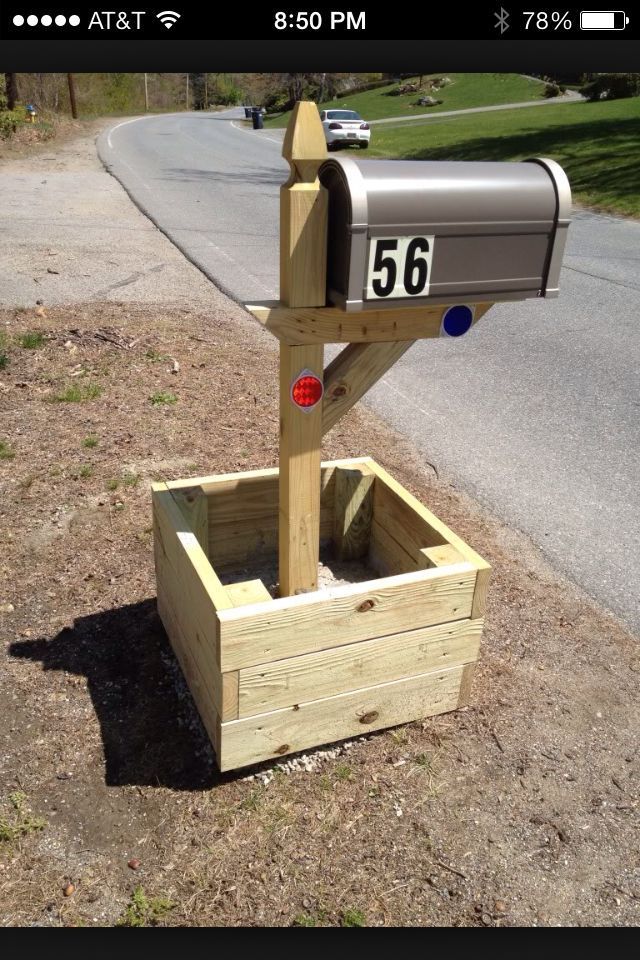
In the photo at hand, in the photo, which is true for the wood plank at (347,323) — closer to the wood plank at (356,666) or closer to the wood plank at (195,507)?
the wood plank at (195,507)

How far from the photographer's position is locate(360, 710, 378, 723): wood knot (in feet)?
9.06

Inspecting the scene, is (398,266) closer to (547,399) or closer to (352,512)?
(352,512)

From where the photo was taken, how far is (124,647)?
3.28 metres

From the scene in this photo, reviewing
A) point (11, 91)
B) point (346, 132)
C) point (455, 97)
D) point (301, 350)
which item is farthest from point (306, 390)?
point (455, 97)

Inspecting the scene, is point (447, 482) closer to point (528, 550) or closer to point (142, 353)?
point (528, 550)

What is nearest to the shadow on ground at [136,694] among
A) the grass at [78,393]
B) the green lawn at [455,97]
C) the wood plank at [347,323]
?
the wood plank at [347,323]

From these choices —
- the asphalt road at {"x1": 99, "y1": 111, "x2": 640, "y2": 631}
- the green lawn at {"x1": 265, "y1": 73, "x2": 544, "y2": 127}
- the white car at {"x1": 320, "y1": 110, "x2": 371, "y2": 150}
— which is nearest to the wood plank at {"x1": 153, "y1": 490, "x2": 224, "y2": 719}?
the asphalt road at {"x1": 99, "y1": 111, "x2": 640, "y2": 631}

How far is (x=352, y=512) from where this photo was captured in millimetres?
3338

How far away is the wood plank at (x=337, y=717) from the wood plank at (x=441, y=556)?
0.43 m

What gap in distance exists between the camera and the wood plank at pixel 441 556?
2713 millimetres

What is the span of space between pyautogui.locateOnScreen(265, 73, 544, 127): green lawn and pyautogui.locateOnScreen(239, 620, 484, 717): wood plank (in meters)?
37.9

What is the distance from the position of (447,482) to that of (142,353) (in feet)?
9.90

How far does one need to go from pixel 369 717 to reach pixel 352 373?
4.01 feet
